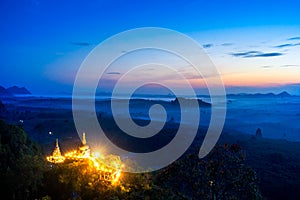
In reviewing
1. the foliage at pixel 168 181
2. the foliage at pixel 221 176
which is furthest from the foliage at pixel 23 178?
the foliage at pixel 221 176

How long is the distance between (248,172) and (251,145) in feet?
148

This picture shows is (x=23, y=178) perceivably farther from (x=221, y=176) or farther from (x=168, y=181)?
(x=221, y=176)

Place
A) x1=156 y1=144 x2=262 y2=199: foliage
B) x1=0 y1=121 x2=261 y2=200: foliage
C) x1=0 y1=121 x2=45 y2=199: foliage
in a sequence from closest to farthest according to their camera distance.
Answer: x1=0 y1=121 x2=261 y2=200: foliage, x1=156 y1=144 x2=262 y2=199: foliage, x1=0 y1=121 x2=45 y2=199: foliage

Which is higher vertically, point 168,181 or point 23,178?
point 23,178

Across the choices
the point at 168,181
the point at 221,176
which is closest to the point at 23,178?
the point at 168,181

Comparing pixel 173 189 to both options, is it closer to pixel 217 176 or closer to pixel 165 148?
pixel 217 176

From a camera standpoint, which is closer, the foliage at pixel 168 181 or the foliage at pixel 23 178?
the foliage at pixel 168 181

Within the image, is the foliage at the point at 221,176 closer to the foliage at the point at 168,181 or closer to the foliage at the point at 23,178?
the foliage at the point at 168,181

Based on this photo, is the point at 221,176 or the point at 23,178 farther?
the point at 23,178

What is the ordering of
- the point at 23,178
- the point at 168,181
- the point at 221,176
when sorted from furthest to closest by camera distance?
the point at 23,178 → the point at 168,181 → the point at 221,176

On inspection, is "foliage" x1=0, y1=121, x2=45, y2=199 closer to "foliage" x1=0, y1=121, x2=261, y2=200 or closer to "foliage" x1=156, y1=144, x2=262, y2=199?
"foliage" x1=0, y1=121, x2=261, y2=200

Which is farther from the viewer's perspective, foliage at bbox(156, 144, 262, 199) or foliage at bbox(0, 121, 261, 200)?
foliage at bbox(156, 144, 262, 199)

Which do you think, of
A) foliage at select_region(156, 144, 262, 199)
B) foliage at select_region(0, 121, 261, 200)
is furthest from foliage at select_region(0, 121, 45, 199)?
foliage at select_region(156, 144, 262, 199)

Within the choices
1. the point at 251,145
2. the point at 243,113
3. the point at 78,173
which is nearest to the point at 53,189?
the point at 78,173
